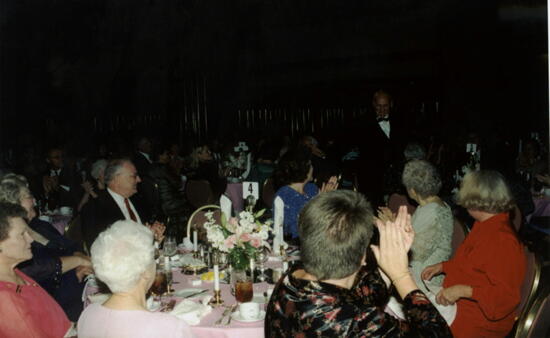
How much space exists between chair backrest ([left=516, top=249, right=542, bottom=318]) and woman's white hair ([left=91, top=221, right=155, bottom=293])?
2035 millimetres

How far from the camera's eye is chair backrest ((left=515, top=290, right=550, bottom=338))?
6.97 ft

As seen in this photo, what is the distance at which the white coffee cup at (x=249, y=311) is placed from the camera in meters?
2.31

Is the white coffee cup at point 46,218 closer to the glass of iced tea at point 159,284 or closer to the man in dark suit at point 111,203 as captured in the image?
the man in dark suit at point 111,203

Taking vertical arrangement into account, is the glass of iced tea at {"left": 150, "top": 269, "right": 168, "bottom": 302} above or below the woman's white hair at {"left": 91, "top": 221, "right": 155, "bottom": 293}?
below

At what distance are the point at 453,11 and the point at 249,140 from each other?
5490 mm

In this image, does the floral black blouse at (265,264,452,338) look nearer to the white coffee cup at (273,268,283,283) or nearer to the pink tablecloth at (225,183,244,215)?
the white coffee cup at (273,268,283,283)

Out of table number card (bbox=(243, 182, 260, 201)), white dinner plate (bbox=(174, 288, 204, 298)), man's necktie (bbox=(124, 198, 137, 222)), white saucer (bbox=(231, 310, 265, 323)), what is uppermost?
table number card (bbox=(243, 182, 260, 201))

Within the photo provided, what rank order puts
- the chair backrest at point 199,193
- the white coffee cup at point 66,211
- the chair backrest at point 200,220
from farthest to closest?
the chair backrest at point 199,193, the white coffee cup at point 66,211, the chair backrest at point 200,220

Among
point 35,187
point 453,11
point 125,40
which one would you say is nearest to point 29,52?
point 125,40

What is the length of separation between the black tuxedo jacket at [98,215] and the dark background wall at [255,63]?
791cm

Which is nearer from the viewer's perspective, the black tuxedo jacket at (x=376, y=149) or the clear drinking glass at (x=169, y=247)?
the clear drinking glass at (x=169, y=247)

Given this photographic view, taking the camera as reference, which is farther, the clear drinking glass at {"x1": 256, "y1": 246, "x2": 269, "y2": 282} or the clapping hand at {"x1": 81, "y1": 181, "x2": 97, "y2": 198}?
the clapping hand at {"x1": 81, "y1": 181, "x2": 97, "y2": 198}

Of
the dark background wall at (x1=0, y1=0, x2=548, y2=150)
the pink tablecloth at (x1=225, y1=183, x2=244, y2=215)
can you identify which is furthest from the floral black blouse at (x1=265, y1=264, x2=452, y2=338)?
the dark background wall at (x1=0, y1=0, x2=548, y2=150)

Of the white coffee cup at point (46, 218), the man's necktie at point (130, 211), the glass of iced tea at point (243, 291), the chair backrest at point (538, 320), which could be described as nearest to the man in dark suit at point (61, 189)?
the white coffee cup at point (46, 218)
